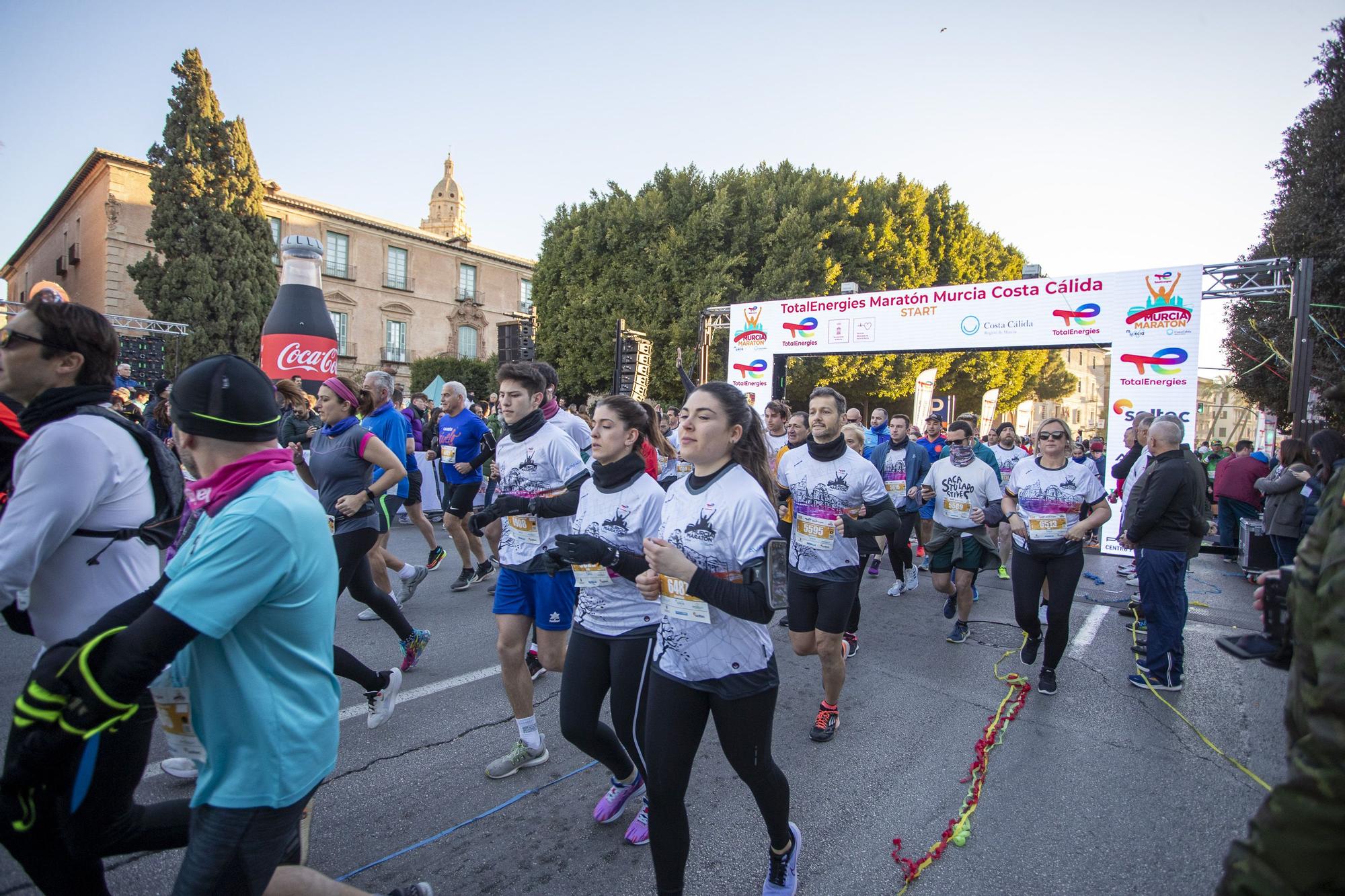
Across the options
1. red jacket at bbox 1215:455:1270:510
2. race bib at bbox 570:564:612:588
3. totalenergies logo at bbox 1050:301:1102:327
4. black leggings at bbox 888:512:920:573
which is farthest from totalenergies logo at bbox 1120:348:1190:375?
race bib at bbox 570:564:612:588

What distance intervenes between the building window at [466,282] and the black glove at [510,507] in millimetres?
41293

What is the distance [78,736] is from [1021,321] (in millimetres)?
14386

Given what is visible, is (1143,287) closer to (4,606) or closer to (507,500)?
(507,500)

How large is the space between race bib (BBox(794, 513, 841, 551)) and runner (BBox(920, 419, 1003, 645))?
97.7 inches

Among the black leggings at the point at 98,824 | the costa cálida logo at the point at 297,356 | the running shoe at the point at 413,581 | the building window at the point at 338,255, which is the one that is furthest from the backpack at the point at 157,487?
the building window at the point at 338,255

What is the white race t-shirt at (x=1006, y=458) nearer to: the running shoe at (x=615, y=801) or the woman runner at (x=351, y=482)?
the running shoe at (x=615, y=801)

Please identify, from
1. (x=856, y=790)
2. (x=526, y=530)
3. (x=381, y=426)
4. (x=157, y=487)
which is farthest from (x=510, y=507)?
(x=381, y=426)

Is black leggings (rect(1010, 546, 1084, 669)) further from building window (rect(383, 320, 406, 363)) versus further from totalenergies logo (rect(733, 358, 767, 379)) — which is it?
building window (rect(383, 320, 406, 363))

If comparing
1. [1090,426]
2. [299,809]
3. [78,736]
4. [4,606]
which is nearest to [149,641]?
[78,736]

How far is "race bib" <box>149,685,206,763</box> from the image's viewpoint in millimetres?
1839

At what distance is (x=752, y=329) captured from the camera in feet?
55.0

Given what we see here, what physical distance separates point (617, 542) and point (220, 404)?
1.66 meters

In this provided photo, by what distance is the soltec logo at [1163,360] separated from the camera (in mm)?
11828

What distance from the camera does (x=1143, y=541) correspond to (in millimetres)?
5340
